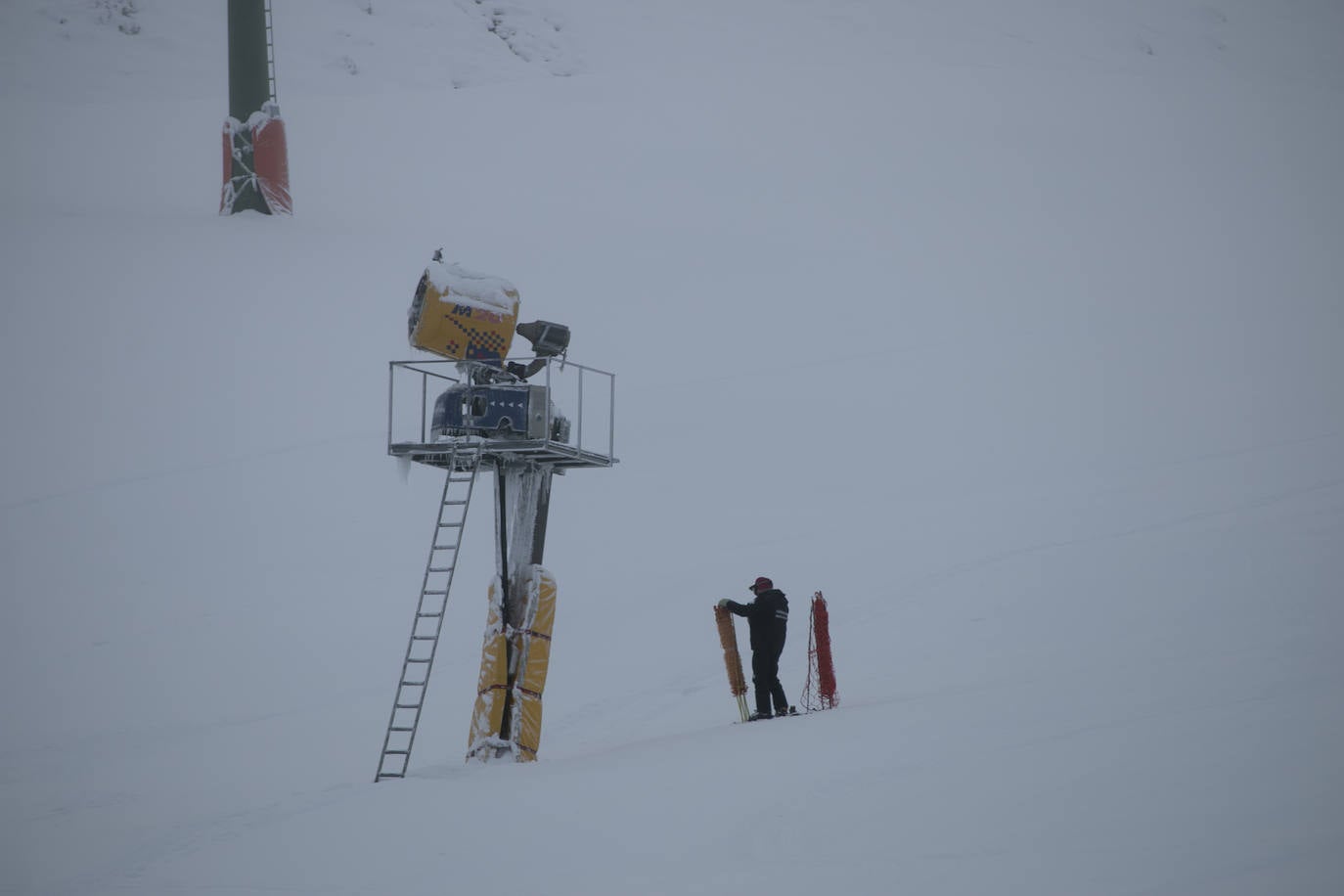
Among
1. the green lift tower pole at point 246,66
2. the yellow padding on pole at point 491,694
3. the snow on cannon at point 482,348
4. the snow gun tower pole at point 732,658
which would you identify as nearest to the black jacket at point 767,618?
the snow gun tower pole at point 732,658

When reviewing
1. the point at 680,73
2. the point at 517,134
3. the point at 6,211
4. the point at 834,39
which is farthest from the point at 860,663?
the point at 834,39

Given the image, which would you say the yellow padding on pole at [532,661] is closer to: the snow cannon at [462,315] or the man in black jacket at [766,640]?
the man in black jacket at [766,640]

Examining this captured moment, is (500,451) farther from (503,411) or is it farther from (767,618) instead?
(767,618)

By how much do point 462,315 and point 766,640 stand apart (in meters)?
3.40

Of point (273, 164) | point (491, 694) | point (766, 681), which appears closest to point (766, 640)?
point (766, 681)

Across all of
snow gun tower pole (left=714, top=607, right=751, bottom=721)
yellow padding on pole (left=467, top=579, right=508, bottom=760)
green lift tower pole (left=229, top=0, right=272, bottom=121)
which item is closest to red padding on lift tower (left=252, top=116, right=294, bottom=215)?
green lift tower pole (left=229, top=0, right=272, bottom=121)

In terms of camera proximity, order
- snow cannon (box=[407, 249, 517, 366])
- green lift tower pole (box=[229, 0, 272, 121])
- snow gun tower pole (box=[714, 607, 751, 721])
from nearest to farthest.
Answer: snow cannon (box=[407, 249, 517, 366]), snow gun tower pole (box=[714, 607, 751, 721]), green lift tower pole (box=[229, 0, 272, 121])

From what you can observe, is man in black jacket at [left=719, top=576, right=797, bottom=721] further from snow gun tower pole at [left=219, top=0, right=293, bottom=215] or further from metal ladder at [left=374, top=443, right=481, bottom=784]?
snow gun tower pole at [left=219, top=0, right=293, bottom=215]

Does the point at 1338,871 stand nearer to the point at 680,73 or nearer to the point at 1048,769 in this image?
the point at 1048,769

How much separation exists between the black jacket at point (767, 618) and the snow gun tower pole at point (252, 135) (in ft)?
62.3

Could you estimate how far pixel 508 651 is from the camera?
11.0 meters

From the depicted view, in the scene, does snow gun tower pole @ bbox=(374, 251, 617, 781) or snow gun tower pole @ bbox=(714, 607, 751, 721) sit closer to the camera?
snow gun tower pole @ bbox=(374, 251, 617, 781)

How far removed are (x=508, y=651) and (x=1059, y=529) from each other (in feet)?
24.7

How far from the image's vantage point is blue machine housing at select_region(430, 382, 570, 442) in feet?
35.6
